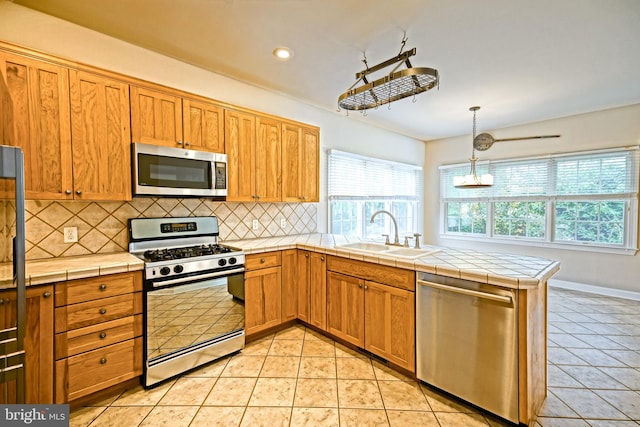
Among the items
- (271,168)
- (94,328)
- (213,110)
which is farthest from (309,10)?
(94,328)

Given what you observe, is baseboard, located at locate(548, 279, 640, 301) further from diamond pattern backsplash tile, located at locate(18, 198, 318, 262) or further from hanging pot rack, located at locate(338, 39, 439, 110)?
diamond pattern backsplash tile, located at locate(18, 198, 318, 262)

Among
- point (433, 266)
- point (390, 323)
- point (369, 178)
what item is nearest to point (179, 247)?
point (390, 323)

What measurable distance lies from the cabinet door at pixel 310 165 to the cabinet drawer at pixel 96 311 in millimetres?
1940

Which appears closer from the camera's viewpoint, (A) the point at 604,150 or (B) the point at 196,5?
(B) the point at 196,5

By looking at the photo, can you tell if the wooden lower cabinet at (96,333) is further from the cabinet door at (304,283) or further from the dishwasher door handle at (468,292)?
the dishwasher door handle at (468,292)

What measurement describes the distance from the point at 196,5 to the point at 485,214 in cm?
527

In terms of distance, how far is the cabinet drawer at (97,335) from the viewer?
1625mm

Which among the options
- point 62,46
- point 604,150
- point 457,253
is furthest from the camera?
point 604,150

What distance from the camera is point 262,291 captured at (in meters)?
2.58

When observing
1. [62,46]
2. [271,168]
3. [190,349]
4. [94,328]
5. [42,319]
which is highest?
[62,46]

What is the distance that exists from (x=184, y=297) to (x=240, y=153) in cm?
141

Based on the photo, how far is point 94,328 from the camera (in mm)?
1719

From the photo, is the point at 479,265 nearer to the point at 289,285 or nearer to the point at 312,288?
the point at 312,288

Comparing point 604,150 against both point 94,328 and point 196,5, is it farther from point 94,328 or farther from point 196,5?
point 94,328
